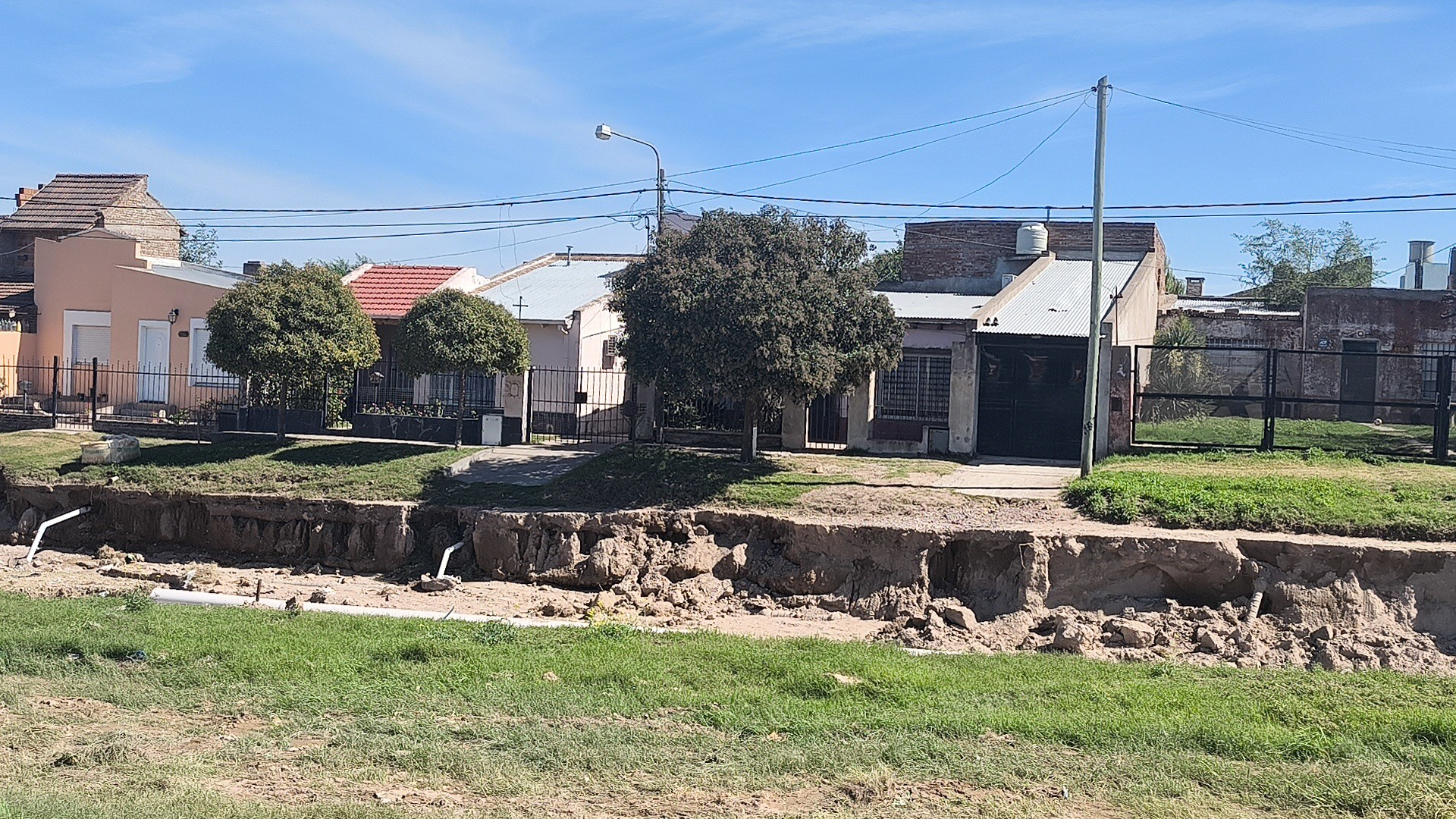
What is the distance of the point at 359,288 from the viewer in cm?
3144

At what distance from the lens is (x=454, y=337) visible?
22562mm

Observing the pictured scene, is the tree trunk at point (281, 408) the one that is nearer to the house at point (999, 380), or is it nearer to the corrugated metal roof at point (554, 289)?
the corrugated metal roof at point (554, 289)

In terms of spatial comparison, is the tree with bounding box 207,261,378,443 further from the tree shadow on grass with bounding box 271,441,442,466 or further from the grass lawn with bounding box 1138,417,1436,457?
the grass lawn with bounding box 1138,417,1436,457

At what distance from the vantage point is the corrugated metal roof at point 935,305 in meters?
23.4

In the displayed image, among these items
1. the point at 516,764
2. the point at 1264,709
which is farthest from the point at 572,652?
the point at 1264,709

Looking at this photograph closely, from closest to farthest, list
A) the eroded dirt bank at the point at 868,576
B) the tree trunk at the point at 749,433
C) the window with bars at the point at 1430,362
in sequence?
the eroded dirt bank at the point at 868,576, the tree trunk at the point at 749,433, the window with bars at the point at 1430,362

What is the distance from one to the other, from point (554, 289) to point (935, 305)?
35.0 feet

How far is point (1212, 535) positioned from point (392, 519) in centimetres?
1231

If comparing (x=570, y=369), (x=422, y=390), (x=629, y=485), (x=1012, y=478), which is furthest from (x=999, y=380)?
(x=422, y=390)

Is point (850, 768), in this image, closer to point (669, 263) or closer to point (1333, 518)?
point (1333, 518)

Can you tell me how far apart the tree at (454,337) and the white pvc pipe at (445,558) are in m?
4.72

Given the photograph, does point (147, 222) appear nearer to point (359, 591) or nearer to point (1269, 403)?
point (359, 591)

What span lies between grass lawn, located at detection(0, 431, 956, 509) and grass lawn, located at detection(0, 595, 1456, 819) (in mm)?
5711

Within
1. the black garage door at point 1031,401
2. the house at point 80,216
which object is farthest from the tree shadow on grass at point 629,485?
the house at point 80,216
